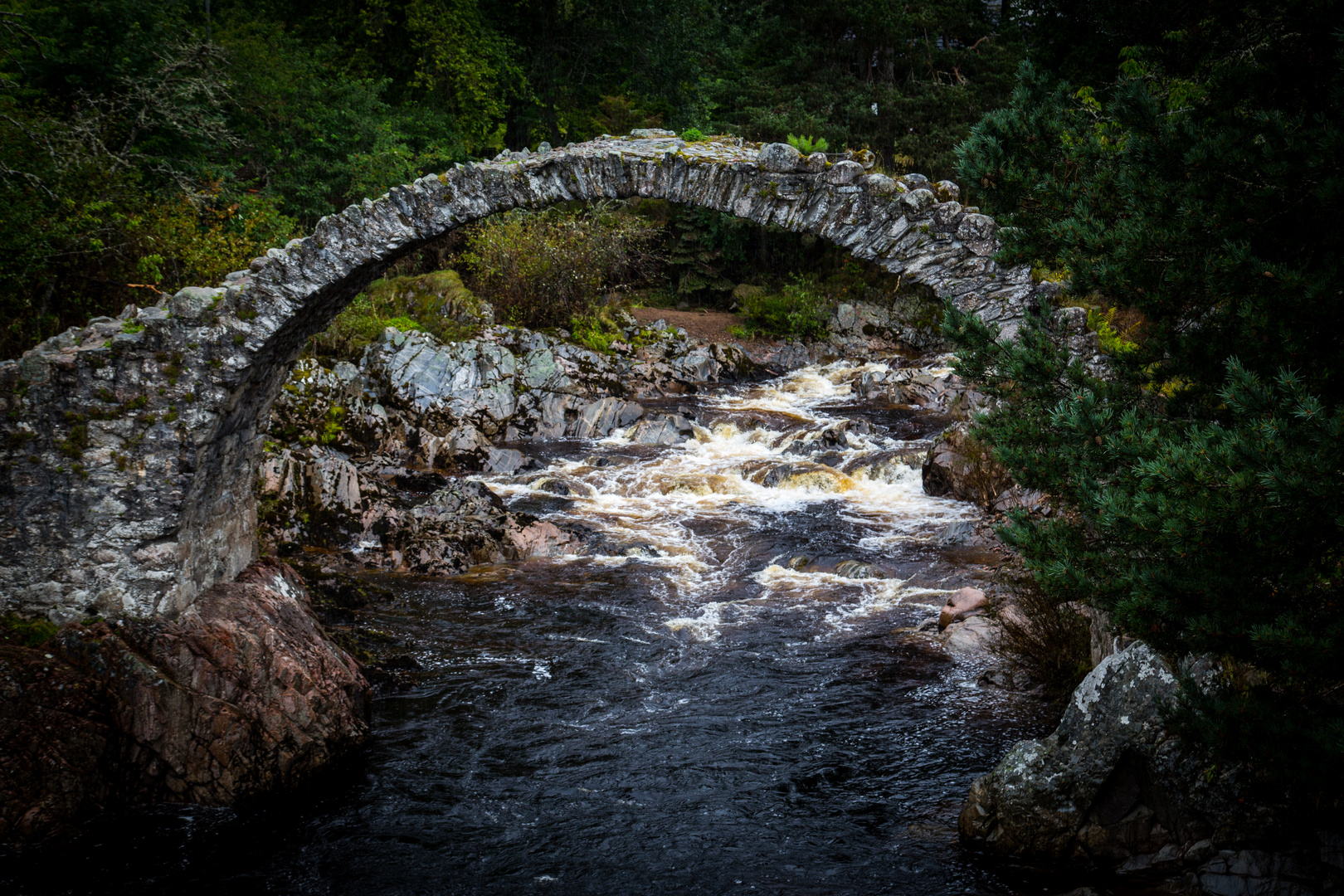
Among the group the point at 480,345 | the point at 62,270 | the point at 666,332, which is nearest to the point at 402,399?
the point at 480,345

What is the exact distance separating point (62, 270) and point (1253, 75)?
12.4m

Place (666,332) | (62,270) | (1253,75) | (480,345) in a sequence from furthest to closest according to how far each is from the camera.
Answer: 1. (666,332)
2. (480,345)
3. (62,270)
4. (1253,75)

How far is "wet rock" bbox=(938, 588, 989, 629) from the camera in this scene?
8508 mm

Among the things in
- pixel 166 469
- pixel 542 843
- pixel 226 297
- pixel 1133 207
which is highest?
pixel 1133 207

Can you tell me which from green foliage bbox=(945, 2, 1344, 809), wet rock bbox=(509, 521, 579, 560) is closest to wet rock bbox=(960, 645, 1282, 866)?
green foliage bbox=(945, 2, 1344, 809)

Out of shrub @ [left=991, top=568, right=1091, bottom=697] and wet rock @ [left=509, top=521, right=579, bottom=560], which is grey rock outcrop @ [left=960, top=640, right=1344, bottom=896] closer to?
shrub @ [left=991, top=568, right=1091, bottom=697]

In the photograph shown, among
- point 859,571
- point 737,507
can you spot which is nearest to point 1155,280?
point 859,571

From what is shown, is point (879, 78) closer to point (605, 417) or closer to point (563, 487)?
point (605, 417)

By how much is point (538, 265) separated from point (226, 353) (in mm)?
14376

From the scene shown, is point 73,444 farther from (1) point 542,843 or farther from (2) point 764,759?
(2) point 764,759

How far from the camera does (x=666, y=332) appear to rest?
72.5ft

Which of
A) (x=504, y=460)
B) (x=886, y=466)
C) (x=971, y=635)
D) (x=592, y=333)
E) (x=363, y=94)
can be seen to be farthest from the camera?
(x=592, y=333)

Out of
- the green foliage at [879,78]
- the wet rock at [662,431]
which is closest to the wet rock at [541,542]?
the wet rock at [662,431]

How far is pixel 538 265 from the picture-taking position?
20.1 m
